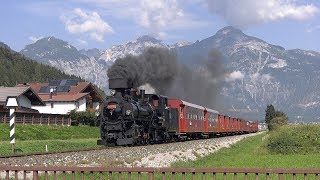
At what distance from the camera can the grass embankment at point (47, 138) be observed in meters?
37.5

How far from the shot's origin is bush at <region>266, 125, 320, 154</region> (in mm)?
40562

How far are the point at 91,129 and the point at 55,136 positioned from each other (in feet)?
43.3

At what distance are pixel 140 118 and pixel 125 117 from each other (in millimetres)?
1741

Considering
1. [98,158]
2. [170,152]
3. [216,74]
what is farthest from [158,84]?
[216,74]

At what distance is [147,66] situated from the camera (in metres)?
46.6

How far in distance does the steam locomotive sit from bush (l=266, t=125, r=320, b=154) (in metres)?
7.57

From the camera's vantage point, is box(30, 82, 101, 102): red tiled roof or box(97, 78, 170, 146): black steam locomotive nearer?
box(97, 78, 170, 146): black steam locomotive

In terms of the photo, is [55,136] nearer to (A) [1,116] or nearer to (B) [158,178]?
(A) [1,116]

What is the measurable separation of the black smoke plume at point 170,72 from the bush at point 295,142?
10973mm

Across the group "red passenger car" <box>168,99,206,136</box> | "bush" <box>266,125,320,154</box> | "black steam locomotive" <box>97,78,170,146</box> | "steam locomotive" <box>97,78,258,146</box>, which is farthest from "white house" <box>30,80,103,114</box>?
"bush" <box>266,125,320,154</box>

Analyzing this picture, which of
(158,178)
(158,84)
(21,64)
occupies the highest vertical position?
(21,64)

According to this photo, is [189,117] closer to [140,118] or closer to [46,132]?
[140,118]

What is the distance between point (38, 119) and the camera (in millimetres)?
63125

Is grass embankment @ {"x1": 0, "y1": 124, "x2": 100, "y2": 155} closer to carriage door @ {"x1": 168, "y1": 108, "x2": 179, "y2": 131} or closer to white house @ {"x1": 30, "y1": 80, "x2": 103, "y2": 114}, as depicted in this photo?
carriage door @ {"x1": 168, "y1": 108, "x2": 179, "y2": 131}
